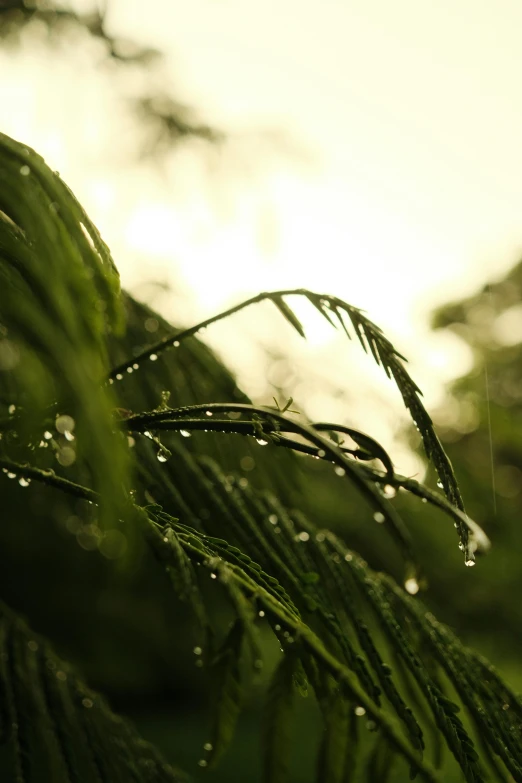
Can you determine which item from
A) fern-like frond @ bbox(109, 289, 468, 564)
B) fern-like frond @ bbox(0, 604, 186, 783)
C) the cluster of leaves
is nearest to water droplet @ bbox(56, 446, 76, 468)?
the cluster of leaves

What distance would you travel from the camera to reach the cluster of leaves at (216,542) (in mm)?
544

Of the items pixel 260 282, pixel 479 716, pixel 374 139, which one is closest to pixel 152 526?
pixel 479 716

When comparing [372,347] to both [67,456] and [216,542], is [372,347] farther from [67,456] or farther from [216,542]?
[67,456]

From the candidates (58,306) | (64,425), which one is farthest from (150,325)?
(58,306)

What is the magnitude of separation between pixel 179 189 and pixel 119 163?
0.64 feet

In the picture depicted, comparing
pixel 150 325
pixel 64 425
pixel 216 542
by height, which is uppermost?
pixel 150 325

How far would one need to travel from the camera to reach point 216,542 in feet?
2.29

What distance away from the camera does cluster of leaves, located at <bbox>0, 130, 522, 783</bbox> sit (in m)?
0.54

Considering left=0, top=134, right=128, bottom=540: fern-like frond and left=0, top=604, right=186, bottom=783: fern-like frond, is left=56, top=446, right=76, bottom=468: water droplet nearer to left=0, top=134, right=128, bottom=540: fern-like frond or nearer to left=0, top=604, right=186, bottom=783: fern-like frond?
left=0, top=604, right=186, bottom=783: fern-like frond

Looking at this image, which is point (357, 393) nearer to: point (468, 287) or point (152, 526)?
point (152, 526)

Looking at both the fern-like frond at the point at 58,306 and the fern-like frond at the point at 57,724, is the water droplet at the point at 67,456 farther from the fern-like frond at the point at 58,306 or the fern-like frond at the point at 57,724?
the fern-like frond at the point at 58,306

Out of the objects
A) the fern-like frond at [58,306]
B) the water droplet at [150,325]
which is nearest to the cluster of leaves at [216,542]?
the fern-like frond at [58,306]

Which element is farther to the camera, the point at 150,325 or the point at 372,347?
the point at 150,325

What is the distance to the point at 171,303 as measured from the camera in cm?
204
